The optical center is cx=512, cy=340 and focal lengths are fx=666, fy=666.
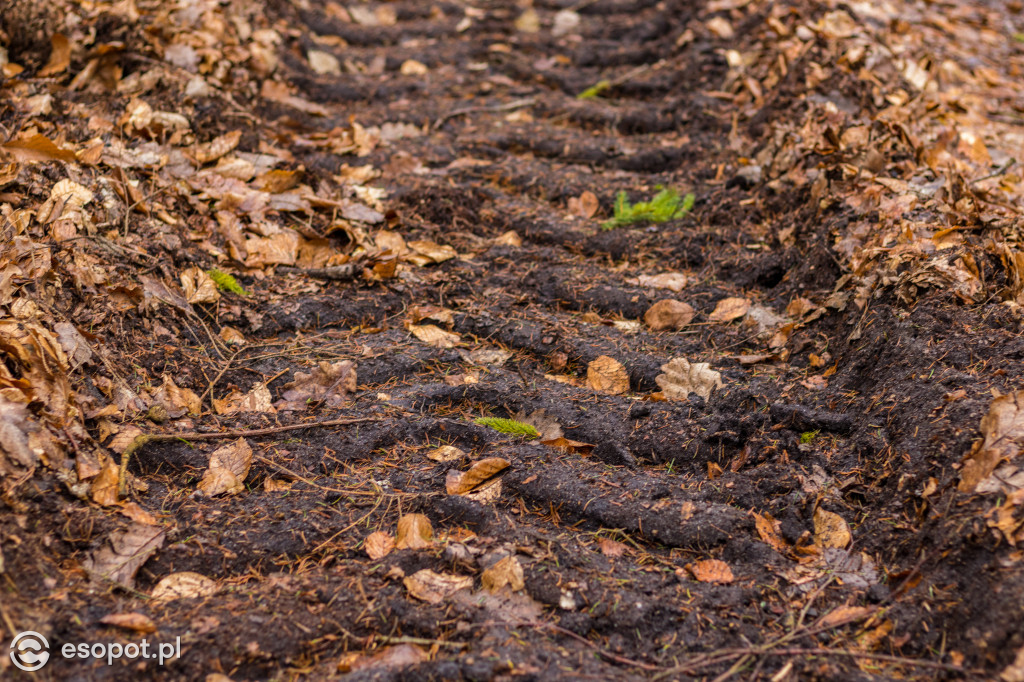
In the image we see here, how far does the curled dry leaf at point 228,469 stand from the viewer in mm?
1871

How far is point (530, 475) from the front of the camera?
195 cm

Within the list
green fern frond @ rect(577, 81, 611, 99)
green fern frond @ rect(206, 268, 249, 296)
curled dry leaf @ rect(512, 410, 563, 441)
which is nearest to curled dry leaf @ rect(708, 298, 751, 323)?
curled dry leaf @ rect(512, 410, 563, 441)

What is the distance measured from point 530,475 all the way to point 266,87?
339cm

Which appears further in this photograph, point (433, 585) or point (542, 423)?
point (542, 423)

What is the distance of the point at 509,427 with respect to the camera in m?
2.13

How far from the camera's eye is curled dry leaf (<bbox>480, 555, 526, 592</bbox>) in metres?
1.62

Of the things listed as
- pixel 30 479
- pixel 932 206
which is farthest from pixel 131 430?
pixel 932 206

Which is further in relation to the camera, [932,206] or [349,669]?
[932,206]

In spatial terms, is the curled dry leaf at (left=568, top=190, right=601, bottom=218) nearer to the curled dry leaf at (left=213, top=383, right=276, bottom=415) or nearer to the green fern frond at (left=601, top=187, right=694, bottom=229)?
the green fern frond at (left=601, top=187, right=694, bottom=229)

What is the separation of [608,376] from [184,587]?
144 cm

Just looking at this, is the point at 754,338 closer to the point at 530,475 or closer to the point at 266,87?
the point at 530,475

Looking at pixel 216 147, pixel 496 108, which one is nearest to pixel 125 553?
pixel 216 147

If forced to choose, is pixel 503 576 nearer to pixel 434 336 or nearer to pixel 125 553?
pixel 125 553

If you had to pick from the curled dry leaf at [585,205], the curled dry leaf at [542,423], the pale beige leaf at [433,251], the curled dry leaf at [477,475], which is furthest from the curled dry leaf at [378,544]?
the curled dry leaf at [585,205]
